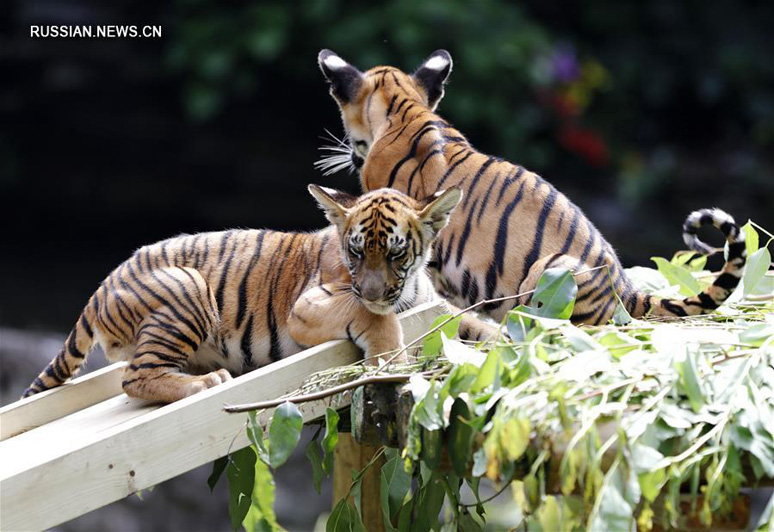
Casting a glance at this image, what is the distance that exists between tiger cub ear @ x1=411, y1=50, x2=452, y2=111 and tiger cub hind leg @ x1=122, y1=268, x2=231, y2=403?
1456mm

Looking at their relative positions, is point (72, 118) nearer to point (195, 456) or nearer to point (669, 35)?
point (669, 35)

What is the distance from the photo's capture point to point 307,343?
345 centimetres

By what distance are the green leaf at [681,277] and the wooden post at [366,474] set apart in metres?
1.25

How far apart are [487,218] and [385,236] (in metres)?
0.68

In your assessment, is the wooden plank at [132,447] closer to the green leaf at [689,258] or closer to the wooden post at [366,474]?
the wooden post at [366,474]

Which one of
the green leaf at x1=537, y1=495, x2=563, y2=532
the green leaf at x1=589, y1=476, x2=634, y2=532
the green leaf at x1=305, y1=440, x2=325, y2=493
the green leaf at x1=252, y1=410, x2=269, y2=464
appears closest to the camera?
the green leaf at x1=589, y1=476, x2=634, y2=532

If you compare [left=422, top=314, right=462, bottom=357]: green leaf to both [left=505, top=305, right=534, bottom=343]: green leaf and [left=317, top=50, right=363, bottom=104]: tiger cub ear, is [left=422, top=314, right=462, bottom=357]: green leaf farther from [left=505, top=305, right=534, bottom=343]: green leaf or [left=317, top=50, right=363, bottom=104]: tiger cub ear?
[left=317, top=50, right=363, bottom=104]: tiger cub ear

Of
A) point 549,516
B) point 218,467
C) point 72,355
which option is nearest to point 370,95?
point 72,355

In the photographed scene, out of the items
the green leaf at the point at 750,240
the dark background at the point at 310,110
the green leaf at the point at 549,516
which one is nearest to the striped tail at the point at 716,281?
the green leaf at the point at 750,240

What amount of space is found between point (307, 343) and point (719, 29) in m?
10.3

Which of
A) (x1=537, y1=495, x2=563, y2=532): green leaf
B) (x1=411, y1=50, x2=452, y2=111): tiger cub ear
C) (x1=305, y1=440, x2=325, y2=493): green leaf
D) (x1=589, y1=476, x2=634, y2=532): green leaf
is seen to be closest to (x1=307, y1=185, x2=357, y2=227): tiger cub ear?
(x1=305, y1=440, x2=325, y2=493): green leaf

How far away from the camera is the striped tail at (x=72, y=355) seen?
12.2ft

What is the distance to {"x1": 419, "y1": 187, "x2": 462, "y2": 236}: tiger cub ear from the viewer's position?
3.40 metres

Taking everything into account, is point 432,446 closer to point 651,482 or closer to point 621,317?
point 651,482
